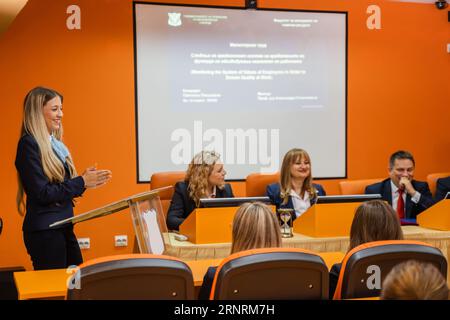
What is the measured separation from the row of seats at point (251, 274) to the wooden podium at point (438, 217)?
1544mm

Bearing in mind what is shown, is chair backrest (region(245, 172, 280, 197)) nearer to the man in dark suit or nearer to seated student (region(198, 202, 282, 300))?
the man in dark suit

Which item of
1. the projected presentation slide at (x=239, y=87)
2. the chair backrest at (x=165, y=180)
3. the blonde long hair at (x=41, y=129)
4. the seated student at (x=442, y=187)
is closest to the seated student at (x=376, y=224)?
the blonde long hair at (x=41, y=129)

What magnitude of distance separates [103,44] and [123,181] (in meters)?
1.33

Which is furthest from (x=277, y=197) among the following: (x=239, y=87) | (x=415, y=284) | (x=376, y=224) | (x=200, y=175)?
(x=415, y=284)

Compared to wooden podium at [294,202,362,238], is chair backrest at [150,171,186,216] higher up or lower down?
higher up

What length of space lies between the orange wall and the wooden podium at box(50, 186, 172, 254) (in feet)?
9.30

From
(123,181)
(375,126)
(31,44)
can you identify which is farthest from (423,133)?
(31,44)

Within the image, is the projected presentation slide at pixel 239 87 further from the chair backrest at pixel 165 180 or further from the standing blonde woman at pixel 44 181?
the standing blonde woman at pixel 44 181

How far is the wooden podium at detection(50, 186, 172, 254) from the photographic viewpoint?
233cm

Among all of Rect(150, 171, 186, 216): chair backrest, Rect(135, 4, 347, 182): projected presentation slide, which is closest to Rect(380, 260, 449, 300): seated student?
Rect(150, 171, 186, 216): chair backrest

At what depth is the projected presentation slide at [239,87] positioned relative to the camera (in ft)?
18.4

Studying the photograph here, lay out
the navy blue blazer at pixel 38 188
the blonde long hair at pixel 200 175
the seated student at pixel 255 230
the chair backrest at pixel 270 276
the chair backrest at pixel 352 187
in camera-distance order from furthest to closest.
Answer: the chair backrest at pixel 352 187 → the blonde long hair at pixel 200 175 → the navy blue blazer at pixel 38 188 → the seated student at pixel 255 230 → the chair backrest at pixel 270 276

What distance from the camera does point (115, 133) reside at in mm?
5520

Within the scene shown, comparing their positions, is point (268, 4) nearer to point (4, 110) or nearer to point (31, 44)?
point (31, 44)
